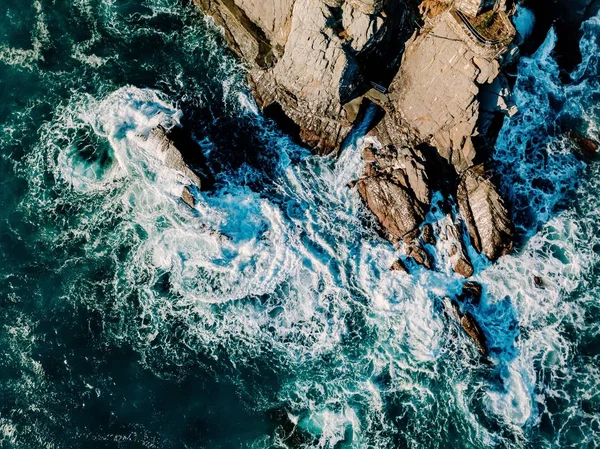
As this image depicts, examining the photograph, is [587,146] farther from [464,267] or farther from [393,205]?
[393,205]

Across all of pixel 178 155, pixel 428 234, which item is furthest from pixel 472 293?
pixel 178 155


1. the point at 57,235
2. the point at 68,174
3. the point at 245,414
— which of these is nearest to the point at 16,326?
the point at 57,235

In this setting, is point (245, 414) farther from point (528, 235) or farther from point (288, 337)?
point (528, 235)

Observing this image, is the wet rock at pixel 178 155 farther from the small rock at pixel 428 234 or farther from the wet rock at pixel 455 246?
the wet rock at pixel 455 246

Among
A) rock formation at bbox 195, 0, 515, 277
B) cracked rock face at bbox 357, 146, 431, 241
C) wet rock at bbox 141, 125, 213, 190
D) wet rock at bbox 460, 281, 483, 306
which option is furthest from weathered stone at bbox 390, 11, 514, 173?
wet rock at bbox 141, 125, 213, 190

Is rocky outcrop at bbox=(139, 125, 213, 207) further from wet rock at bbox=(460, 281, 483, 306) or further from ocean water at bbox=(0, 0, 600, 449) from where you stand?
wet rock at bbox=(460, 281, 483, 306)
